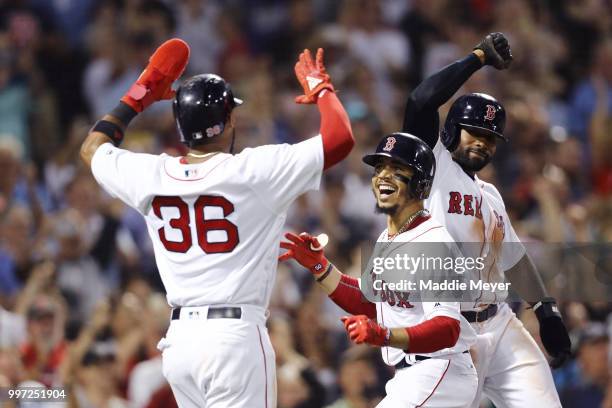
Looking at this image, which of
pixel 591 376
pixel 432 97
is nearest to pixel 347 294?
pixel 432 97

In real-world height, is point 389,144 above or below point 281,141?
above

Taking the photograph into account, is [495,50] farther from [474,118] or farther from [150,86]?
[150,86]

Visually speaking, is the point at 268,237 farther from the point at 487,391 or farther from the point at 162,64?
the point at 487,391

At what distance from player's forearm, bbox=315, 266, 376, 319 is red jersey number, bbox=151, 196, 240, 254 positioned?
689mm

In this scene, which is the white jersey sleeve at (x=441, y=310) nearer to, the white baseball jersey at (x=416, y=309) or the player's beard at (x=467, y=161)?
the white baseball jersey at (x=416, y=309)

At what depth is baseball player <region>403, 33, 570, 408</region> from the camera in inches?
205

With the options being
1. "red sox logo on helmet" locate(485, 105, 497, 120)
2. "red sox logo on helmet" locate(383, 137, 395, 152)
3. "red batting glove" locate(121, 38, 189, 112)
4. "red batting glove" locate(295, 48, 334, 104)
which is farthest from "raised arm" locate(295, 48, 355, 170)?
"red sox logo on helmet" locate(485, 105, 497, 120)

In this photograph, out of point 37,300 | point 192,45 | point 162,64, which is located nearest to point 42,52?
point 192,45

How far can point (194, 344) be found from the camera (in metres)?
4.53

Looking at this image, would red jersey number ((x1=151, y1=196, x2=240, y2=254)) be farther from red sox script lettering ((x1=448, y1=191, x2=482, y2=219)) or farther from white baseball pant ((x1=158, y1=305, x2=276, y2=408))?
red sox script lettering ((x1=448, y1=191, x2=482, y2=219))

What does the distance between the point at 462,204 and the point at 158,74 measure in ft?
4.86

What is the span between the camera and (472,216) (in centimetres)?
525

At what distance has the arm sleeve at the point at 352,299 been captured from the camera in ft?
16.7

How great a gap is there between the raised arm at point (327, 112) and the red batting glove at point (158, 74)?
0.57 meters
